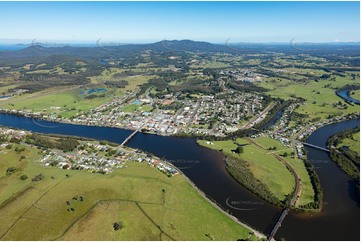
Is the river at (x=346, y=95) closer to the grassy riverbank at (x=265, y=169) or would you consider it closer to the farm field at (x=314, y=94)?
the farm field at (x=314, y=94)

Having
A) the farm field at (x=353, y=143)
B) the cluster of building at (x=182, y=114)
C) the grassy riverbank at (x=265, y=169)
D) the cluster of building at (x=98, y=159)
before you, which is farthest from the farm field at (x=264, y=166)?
the farm field at (x=353, y=143)

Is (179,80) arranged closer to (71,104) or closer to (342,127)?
(71,104)

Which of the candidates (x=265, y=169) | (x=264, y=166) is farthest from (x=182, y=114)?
(x=265, y=169)

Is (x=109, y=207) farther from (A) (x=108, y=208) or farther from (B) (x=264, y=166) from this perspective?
(B) (x=264, y=166)

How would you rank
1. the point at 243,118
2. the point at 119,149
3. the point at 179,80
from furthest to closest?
the point at 179,80, the point at 243,118, the point at 119,149

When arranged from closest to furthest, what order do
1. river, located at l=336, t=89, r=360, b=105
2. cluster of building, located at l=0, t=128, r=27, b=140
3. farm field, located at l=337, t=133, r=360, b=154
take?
farm field, located at l=337, t=133, r=360, b=154 < cluster of building, located at l=0, t=128, r=27, b=140 < river, located at l=336, t=89, r=360, b=105

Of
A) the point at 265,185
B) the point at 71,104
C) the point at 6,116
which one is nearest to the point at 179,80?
the point at 71,104

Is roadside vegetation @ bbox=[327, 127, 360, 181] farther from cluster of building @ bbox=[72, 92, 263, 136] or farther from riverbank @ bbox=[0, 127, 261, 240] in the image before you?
riverbank @ bbox=[0, 127, 261, 240]

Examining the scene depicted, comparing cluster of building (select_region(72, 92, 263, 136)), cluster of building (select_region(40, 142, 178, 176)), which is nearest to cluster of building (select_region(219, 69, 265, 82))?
cluster of building (select_region(72, 92, 263, 136))

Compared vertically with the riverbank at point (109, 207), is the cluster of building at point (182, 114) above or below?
below
